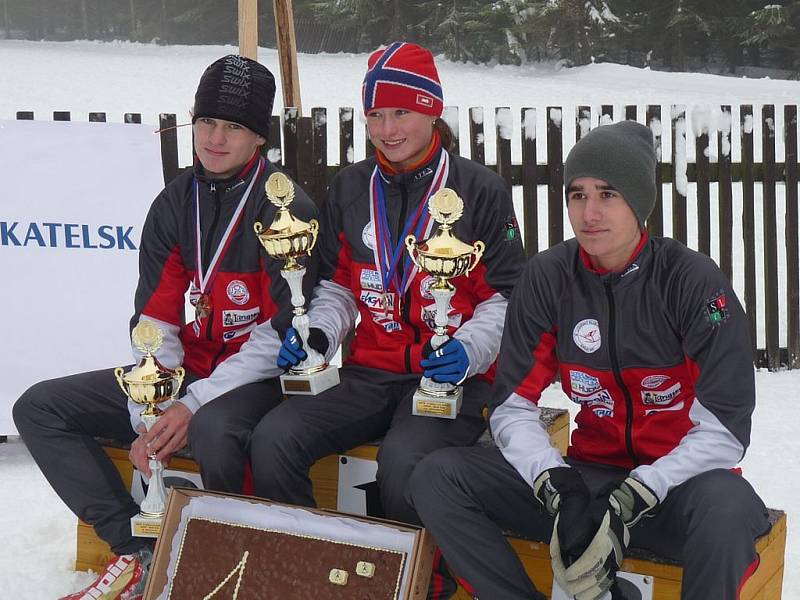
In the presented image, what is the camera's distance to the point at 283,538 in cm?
293

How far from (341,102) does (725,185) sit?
13.1m

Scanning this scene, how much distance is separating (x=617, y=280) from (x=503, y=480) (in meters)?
0.67

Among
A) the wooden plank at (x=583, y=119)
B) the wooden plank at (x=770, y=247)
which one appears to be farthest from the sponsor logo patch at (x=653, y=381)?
the wooden plank at (x=770, y=247)

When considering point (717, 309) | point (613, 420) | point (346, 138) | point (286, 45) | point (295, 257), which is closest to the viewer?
point (717, 309)

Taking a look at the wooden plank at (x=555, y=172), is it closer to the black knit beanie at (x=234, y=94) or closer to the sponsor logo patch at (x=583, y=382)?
the black knit beanie at (x=234, y=94)

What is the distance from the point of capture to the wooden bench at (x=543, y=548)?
8.99 feet

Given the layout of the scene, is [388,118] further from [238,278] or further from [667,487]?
[667,487]

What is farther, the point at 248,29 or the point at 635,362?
the point at 248,29

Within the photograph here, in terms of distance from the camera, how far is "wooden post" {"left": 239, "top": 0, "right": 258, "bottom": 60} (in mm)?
4988

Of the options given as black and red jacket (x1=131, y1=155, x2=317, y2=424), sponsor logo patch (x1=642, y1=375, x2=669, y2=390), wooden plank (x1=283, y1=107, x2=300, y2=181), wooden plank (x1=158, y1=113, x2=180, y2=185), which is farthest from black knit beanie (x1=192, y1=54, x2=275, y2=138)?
wooden plank (x1=158, y1=113, x2=180, y2=185)

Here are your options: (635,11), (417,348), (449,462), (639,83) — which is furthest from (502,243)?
(635,11)

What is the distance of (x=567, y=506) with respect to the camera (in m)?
2.57

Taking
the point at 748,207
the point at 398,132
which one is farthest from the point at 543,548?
the point at 748,207

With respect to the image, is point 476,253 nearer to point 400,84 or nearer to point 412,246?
point 412,246
